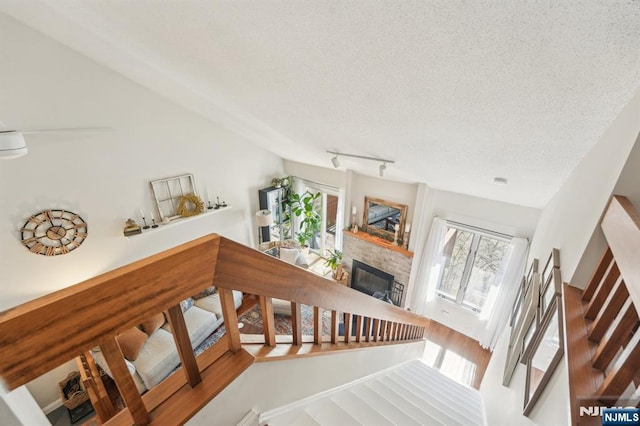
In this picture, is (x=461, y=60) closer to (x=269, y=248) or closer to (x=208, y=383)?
(x=208, y=383)

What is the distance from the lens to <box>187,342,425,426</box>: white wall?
2.31 feet

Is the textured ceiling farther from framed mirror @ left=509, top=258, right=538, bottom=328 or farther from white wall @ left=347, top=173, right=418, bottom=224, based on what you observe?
white wall @ left=347, top=173, right=418, bottom=224

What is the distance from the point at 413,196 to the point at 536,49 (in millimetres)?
3328

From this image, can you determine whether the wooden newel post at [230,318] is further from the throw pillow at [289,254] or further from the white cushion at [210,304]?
the throw pillow at [289,254]

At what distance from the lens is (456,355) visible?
387 cm

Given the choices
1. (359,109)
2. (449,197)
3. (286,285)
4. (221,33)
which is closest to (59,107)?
(221,33)

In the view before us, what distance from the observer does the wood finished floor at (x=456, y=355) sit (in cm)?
357

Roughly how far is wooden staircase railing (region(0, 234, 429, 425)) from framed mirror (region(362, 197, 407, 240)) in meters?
3.73

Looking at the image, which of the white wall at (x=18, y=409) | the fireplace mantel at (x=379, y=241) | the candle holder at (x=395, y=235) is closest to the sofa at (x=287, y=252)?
the fireplace mantel at (x=379, y=241)

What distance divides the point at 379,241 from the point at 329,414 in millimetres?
3548

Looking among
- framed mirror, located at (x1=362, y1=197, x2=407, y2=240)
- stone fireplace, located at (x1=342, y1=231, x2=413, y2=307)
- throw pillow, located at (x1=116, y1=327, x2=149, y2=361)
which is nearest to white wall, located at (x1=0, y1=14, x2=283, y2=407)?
throw pillow, located at (x1=116, y1=327, x2=149, y2=361)

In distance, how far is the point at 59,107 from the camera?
9.17 ft

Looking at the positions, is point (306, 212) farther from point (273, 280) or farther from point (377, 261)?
point (273, 280)

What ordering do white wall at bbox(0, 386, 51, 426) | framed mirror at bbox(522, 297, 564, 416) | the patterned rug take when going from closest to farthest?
white wall at bbox(0, 386, 51, 426) → framed mirror at bbox(522, 297, 564, 416) → the patterned rug
